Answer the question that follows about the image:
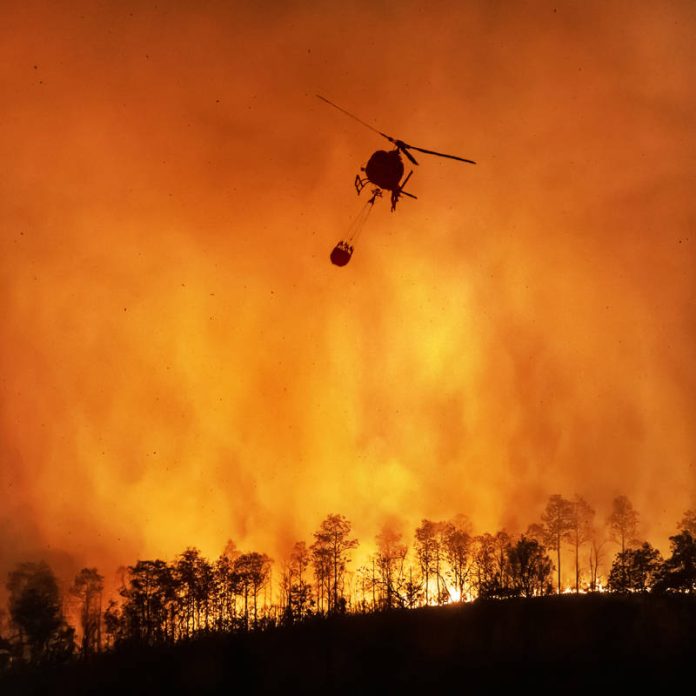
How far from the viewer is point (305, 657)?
114ft

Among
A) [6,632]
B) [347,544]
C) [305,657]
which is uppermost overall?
[347,544]

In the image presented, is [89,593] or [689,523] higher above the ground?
[689,523]

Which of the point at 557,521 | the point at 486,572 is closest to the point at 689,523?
the point at 557,521

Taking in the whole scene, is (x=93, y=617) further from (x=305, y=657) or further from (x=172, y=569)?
(x=305, y=657)

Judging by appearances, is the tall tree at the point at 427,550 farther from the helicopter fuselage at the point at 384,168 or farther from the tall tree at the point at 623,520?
the helicopter fuselage at the point at 384,168

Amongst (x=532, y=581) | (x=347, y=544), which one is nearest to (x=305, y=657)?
(x=532, y=581)

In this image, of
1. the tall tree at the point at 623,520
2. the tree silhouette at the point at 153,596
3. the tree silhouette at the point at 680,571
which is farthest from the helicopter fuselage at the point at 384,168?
the tall tree at the point at 623,520

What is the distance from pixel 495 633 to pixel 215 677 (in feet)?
51.5

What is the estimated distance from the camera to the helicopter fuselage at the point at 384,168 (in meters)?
41.5

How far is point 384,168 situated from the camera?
4150 centimetres

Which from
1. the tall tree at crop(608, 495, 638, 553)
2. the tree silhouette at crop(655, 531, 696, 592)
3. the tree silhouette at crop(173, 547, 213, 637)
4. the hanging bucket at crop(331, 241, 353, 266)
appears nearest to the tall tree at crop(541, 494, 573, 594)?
the tall tree at crop(608, 495, 638, 553)

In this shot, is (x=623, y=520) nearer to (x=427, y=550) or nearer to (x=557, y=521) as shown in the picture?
(x=557, y=521)

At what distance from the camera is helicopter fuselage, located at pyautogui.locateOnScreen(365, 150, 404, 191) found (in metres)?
41.5

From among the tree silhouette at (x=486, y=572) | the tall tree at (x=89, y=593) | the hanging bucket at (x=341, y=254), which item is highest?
the hanging bucket at (x=341, y=254)
